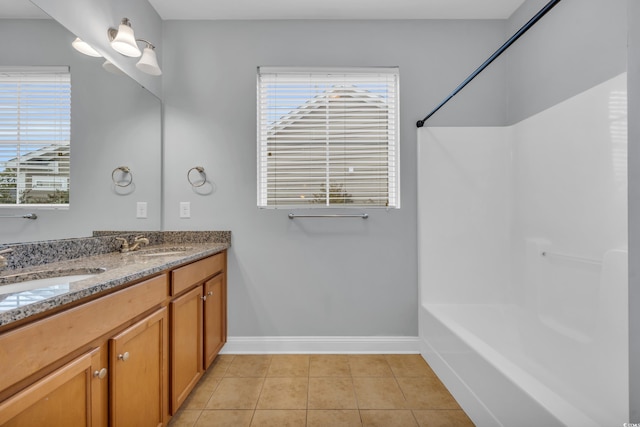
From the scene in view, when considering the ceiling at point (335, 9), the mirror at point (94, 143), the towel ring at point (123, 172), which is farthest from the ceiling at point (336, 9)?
the towel ring at point (123, 172)

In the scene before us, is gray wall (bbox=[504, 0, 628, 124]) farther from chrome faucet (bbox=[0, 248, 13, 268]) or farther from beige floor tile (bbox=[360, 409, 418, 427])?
chrome faucet (bbox=[0, 248, 13, 268])

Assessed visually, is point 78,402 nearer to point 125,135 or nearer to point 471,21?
→ point 125,135

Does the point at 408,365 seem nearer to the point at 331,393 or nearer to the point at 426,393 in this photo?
the point at 426,393

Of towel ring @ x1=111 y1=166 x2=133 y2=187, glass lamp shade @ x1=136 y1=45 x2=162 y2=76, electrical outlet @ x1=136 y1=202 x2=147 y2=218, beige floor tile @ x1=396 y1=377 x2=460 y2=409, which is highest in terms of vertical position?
glass lamp shade @ x1=136 y1=45 x2=162 y2=76

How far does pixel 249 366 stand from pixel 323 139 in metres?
1.73

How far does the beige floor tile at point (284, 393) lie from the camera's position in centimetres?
166

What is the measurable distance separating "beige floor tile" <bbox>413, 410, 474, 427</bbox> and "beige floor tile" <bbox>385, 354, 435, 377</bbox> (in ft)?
1.17

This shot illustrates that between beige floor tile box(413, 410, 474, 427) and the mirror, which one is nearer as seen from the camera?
the mirror

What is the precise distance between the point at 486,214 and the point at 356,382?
1.54m

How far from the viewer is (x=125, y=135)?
190cm

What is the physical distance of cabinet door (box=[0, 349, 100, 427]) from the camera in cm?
70

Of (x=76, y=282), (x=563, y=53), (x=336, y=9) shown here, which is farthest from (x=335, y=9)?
(x=76, y=282)

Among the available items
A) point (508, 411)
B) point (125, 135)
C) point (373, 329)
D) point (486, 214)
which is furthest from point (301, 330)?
point (125, 135)

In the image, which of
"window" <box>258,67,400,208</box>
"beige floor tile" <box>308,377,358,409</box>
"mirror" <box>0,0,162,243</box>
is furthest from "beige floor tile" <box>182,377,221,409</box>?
"window" <box>258,67,400,208</box>
